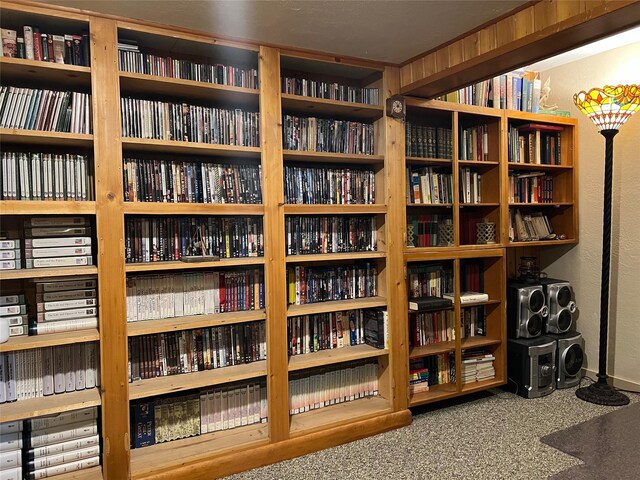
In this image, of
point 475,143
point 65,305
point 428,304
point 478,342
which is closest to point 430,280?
point 428,304

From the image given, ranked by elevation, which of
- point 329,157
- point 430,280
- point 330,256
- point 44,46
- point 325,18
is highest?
point 325,18

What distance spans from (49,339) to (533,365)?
3.11 m

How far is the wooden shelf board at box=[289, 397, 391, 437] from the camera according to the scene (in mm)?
2572

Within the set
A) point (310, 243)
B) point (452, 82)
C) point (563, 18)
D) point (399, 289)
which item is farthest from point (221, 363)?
point (563, 18)

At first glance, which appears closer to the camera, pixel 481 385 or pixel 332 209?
pixel 332 209

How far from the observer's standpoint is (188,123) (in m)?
2.30

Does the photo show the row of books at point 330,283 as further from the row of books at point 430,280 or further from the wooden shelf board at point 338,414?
the wooden shelf board at point 338,414

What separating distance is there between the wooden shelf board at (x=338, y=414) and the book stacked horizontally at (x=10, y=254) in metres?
1.67

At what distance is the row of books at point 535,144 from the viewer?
11.2 ft

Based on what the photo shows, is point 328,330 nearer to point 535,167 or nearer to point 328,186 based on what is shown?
point 328,186

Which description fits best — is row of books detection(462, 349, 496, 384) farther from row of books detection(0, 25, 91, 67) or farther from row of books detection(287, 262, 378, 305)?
row of books detection(0, 25, 91, 67)

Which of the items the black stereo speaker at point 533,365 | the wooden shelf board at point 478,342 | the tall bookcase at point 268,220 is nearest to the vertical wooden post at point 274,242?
the tall bookcase at point 268,220

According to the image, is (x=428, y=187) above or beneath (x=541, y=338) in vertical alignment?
above

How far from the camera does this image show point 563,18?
183cm
